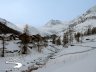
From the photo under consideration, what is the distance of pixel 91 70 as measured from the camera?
26453 mm

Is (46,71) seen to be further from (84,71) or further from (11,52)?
(11,52)

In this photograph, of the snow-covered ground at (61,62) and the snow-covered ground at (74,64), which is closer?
the snow-covered ground at (74,64)

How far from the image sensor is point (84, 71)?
88.8 feet

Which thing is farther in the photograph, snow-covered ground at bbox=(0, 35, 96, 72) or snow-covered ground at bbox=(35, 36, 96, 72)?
snow-covered ground at bbox=(0, 35, 96, 72)

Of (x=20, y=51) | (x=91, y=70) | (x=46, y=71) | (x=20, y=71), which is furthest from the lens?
(x=20, y=51)

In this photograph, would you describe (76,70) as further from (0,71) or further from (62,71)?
(0,71)

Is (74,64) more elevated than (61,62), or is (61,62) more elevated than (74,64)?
(74,64)

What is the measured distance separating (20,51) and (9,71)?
45414 millimetres

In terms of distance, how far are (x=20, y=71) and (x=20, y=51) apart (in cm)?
4675

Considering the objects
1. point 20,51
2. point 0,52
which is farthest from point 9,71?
point 20,51

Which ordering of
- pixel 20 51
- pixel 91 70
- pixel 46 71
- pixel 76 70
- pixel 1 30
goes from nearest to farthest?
pixel 91 70, pixel 76 70, pixel 46 71, pixel 20 51, pixel 1 30

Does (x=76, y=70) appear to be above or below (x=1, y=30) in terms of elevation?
below

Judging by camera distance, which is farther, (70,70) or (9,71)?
(9,71)

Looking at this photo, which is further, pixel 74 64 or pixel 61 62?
pixel 61 62
